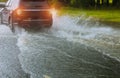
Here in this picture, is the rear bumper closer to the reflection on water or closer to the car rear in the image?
the car rear

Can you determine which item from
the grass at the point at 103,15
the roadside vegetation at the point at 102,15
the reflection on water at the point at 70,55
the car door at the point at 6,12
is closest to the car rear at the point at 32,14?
the car door at the point at 6,12

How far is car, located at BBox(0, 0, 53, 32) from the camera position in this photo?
68.2ft

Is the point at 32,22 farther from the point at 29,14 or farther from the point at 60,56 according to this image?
the point at 60,56

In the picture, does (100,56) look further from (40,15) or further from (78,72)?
(40,15)

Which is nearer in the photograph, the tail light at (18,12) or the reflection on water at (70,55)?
the reflection on water at (70,55)

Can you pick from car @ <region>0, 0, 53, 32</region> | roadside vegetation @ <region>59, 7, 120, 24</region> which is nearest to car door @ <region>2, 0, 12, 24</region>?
car @ <region>0, 0, 53, 32</region>

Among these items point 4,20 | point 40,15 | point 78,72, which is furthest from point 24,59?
point 4,20

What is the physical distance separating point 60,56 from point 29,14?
8.26 meters

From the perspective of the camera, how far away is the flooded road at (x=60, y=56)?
1004cm

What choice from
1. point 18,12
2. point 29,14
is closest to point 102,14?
point 29,14

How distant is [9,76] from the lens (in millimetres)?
9516

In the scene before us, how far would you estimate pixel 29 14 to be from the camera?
20812 millimetres

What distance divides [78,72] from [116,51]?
13.9 feet

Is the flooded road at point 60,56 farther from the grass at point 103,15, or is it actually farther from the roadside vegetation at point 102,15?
the roadside vegetation at point 102,15
